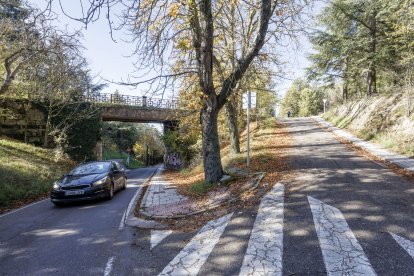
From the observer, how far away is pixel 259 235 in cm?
500

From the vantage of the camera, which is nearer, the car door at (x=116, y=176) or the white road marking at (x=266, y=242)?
the white road marking at (x=266, y=242)

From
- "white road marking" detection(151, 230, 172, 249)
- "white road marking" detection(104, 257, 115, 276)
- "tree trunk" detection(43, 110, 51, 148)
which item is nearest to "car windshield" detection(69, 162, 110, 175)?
"white road marking" detection(151, 230, 172, 249)

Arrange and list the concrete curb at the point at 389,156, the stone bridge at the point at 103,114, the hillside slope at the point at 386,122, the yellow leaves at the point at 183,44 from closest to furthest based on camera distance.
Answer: the yellow leaves at the point at 183,44 → the concrete curb at the point at 389,156 → the hillside slope at the point at 386,122 → the stone bridge at the point at 103,114

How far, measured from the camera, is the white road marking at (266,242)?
393 cm

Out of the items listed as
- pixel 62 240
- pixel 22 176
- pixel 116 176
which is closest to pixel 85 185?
pixel 116 176

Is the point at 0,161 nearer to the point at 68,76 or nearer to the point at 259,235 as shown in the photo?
the point at 68,76

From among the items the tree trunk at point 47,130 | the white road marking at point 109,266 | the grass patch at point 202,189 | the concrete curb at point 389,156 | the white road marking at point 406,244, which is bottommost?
the white road marking at point 109,266

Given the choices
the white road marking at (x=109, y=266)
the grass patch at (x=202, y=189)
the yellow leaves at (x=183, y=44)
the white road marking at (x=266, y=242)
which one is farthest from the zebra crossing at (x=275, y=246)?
the yellow leaves at (x=183, y=44)

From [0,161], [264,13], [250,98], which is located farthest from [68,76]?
[264,13]

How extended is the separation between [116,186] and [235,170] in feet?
16.4

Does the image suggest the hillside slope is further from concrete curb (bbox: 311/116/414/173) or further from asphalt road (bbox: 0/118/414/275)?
asphalt road (bbox: 0/118/414/275)

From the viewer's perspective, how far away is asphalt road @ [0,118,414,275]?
4.02 metres

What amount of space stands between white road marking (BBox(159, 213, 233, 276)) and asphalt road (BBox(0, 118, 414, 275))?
2 centimetres

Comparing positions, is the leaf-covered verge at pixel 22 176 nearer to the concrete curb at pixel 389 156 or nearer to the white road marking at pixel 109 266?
the white road marking at pixel 109 266
